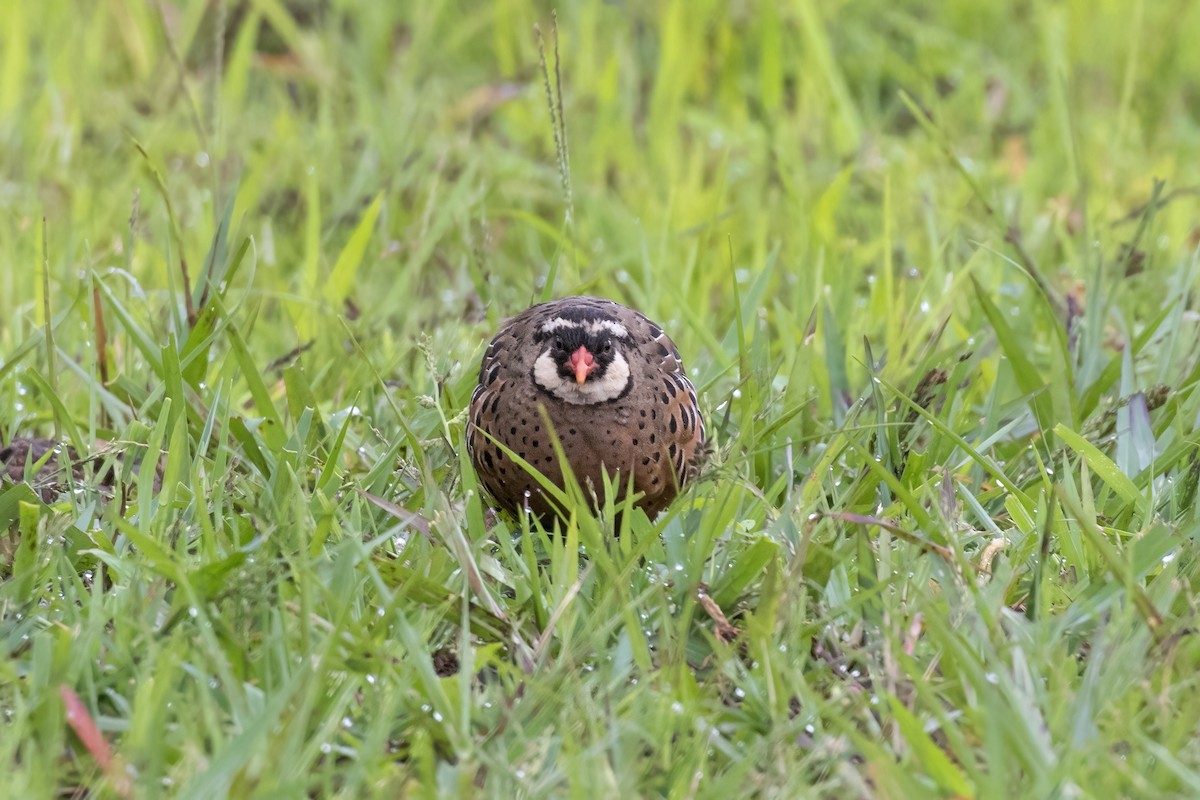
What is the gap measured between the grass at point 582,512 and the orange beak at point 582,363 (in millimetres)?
344

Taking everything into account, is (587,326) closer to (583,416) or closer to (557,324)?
(557,324)

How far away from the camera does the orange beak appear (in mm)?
3223

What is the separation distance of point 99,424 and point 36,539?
3.04 ft

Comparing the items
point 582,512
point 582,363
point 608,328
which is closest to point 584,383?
point 582,363

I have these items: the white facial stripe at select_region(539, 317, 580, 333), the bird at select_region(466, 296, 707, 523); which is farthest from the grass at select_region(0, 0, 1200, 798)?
the white facial stripe at select_region(539, 317, 580, 333)

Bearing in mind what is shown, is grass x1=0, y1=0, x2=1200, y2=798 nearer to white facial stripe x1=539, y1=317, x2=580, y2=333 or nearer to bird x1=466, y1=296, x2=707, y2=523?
bird x1=466, y1=296, x2=707, y2=523

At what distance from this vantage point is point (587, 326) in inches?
130

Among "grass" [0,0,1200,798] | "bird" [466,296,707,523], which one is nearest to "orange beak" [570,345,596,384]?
"bird" [466,296,707,523]

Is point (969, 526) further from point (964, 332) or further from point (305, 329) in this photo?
point (305, 329)

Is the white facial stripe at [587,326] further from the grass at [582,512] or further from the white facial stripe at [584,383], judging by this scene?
the grass at [582,512]

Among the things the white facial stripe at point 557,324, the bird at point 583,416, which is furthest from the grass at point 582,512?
the white facial stripe at point 557,324

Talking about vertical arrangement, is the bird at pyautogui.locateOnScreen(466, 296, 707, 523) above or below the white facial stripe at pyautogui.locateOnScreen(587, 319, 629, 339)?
below

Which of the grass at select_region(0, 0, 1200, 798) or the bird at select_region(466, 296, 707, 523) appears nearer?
the grass at select_region(0, 0, 1200, 798)

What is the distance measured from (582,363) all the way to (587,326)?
0.36 ft
